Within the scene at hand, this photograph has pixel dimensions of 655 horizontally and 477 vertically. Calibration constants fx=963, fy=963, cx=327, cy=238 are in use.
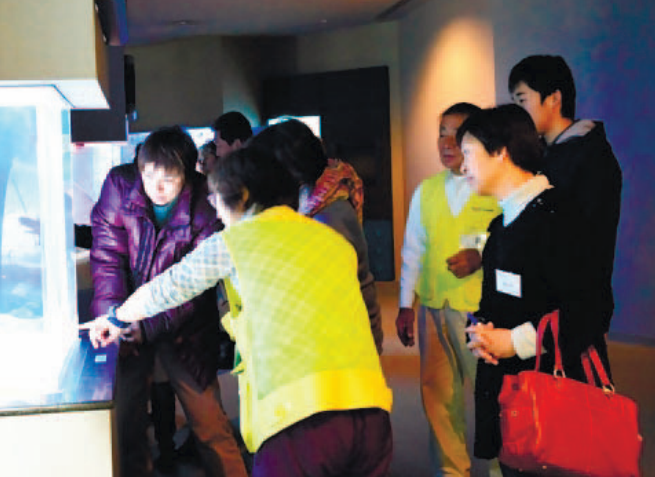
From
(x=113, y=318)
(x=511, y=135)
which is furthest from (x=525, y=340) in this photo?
(x=113, y=318)

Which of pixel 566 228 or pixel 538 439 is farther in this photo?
pixel 566 228

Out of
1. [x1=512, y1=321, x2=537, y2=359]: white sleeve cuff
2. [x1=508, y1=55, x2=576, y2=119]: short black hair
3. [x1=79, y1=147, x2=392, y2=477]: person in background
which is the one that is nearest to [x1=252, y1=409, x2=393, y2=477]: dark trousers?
[x1=79, y1=147, x2=392, y2=477]: person in background

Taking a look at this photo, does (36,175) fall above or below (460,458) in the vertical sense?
above

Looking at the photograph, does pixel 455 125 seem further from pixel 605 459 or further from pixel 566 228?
pixel 605 459

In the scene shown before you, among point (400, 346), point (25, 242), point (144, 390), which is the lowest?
point (400, 346)

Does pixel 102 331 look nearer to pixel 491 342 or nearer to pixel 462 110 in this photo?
pixel 491 342

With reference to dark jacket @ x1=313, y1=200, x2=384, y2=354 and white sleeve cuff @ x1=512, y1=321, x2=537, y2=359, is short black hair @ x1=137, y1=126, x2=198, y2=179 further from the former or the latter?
white sleeve cuff @ x1=512, y1=321, x2=537, y2=359

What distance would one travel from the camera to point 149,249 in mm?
3199

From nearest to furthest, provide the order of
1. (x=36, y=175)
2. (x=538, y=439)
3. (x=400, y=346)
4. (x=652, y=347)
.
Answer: (x=538, y=439)
(x=36, y=175)
(x=652, y=347)
(x=400, y=346)

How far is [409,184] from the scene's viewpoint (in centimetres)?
1049

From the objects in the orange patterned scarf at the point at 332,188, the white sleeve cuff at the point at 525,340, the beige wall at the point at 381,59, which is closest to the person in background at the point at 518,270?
the white sleeve cuff at the point at 525,340

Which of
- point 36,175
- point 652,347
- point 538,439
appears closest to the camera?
point 538,439

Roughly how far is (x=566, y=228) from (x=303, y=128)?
1.05 meters

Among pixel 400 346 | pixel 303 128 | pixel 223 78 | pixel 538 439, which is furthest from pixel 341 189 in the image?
pixel 223 78
